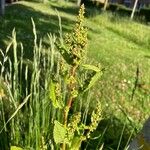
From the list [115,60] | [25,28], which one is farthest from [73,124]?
[25,28]

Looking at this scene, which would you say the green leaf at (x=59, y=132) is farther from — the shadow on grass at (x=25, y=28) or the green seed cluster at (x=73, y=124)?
the shadow on grass at (x=25, y=28)

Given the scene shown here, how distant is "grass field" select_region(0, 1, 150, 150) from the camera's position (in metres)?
7.71

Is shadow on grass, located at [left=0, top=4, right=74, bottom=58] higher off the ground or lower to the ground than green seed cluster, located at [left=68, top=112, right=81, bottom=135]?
lower

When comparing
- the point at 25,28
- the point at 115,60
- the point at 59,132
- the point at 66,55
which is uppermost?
the point at 66,55

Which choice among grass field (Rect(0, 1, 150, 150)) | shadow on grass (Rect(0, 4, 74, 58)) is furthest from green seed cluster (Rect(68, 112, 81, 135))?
shadow on grass (Rect(0, 4, 74, 58))

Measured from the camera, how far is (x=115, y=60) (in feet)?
45.8

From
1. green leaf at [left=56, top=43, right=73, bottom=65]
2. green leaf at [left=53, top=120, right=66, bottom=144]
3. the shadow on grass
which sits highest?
green leaf at [left=56, top=43, right=73, bottom=65]

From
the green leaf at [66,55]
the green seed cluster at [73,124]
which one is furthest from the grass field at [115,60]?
the green leaf at [66,55]

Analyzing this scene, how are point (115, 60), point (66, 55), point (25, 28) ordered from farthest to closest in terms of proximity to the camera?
point (25, 28) → point (115, 60) → point (66, 55)

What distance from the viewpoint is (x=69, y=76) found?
8.46 ft

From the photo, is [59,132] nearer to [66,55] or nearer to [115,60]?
[66,55]

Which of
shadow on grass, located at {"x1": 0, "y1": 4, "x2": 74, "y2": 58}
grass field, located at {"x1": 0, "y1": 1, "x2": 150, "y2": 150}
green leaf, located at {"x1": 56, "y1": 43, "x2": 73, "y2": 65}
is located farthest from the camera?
shadow on grass, located at {"x1": 0, "y1": 4, "x2": 74, "y2": 58}

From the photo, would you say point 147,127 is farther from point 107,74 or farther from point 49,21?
point 49,21

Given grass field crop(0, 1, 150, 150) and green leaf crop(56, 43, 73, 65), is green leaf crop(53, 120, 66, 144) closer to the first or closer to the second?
green leaf crop(56, 43, 73, 65)
